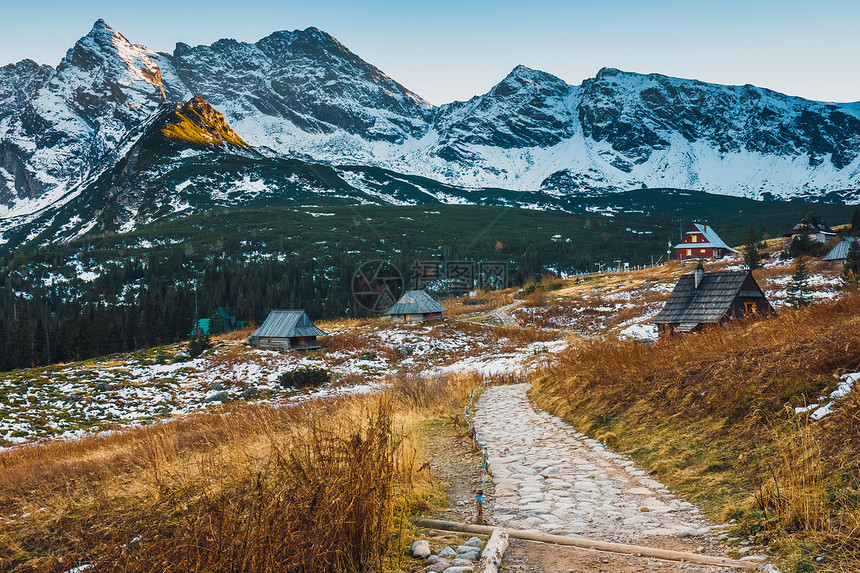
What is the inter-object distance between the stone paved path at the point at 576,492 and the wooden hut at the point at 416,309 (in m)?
51.8

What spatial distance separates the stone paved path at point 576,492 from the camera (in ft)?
19.4

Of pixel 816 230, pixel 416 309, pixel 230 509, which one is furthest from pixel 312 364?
pixel 816 230

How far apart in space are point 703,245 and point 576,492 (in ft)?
329

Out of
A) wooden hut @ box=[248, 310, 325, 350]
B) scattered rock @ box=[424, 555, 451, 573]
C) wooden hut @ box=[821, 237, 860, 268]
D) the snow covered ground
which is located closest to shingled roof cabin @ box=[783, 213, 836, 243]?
the snow covered ground


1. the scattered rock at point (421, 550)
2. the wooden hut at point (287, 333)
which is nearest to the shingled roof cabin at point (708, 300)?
the scattered rock at point (421, 550)

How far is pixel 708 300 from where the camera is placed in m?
29.5

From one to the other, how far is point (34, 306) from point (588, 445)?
5640 inches

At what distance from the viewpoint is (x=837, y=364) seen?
7.53 m

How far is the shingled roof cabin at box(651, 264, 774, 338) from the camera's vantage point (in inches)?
1118

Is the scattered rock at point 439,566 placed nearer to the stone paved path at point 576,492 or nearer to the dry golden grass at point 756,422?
the stone paved path at point 576,492

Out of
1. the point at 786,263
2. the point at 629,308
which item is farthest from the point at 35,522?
the point at 786,263

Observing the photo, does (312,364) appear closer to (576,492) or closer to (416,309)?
(416,309)

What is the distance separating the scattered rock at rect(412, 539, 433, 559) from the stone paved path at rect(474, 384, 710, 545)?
127 centimetres

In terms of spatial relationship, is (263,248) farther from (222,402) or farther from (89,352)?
(222,402)
